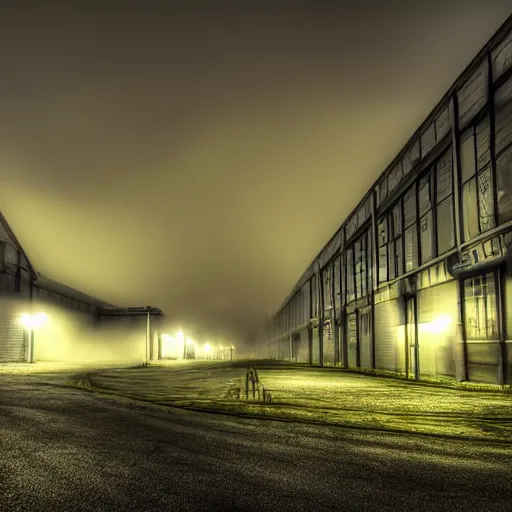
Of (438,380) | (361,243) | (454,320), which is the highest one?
(361,243)

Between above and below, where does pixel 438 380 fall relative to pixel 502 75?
below

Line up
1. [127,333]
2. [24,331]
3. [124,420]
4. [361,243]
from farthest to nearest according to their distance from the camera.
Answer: [127,333], [24,331], [361,243], [124,420]

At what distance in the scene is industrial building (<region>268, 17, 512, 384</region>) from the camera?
1348cm

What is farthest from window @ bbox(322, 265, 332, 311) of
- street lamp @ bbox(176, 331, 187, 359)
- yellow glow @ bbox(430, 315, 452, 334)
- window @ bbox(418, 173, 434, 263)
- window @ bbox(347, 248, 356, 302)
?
street lamp @ bbox(176, 331, 187, 359)

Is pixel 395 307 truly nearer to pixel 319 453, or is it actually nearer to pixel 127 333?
pixel 319 453

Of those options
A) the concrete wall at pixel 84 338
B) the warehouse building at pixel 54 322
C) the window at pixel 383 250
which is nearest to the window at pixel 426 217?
the window at pixel 383 250

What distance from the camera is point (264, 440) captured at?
649 cm

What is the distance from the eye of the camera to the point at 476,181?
590 inches

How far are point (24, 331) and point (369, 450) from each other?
32.2m

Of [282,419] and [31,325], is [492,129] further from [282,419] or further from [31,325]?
[31,325]

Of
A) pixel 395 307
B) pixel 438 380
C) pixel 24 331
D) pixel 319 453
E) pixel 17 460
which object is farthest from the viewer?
pixel 24 331

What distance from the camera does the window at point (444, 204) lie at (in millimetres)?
16750

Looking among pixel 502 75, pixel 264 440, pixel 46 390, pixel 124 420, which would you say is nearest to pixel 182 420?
pixel 124 420

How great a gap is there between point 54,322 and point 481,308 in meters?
35.4
